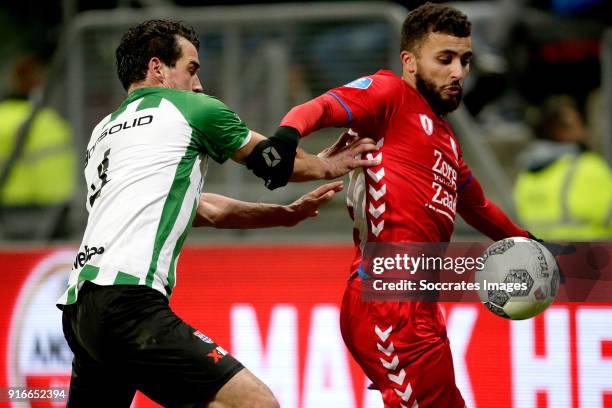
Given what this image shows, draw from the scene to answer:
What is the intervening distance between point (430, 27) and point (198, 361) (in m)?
1.79

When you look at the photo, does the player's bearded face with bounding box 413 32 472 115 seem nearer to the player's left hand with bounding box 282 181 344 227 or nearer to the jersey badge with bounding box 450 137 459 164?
the jersey badge with bounding box 450 137 459 164

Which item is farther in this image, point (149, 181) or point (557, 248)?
point (557, 248)

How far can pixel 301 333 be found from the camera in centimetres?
660

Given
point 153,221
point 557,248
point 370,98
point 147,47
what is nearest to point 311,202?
point 370,98

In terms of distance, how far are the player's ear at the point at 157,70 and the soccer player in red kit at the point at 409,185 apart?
27.8 inches

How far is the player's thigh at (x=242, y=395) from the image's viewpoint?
14.0ft

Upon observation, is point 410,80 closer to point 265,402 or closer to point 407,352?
point 407,352

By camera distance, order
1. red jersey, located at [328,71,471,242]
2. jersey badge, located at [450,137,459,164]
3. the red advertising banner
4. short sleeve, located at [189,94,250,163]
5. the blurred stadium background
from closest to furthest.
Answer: short sleeve, located at [189,94,250,163], red jersey, located at [328,71,471,242], jersey badge, located at [450,137,459,164], the red advertising banner, the blurred stadium background

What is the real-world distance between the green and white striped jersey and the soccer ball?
1312mm

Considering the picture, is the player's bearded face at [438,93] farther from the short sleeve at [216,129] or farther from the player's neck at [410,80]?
the short sleeve at [216,129]

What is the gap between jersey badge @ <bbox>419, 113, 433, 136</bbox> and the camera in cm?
480

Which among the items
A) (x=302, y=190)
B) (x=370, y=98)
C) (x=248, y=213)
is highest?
(x=302, y=190)

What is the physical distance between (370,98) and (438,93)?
36 centimetres

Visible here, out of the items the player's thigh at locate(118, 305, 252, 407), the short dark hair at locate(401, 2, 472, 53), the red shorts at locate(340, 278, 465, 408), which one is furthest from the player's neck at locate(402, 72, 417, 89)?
the player's thigh at locate(118, 305, 252, 407)
